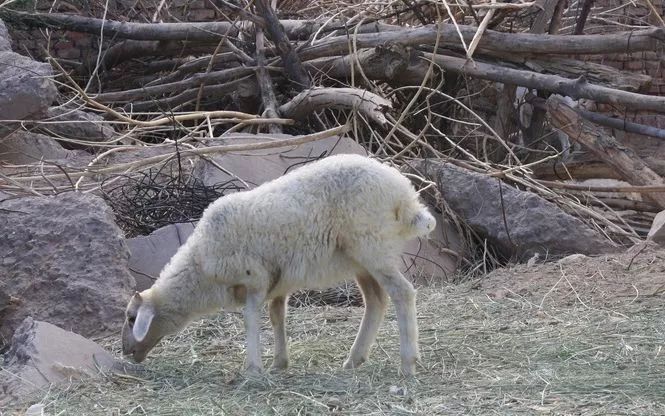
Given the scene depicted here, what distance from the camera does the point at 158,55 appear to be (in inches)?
459

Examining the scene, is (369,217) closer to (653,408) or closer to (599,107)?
(653,408)

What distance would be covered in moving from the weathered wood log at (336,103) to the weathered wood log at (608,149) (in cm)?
163

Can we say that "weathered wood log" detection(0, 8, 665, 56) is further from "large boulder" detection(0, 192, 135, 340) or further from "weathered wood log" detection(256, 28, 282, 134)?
"large boulder" detection(0, 192, 135, 340)

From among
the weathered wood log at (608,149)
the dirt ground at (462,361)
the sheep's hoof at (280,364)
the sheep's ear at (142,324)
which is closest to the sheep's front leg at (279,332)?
the sheep's hoof at (280,364)

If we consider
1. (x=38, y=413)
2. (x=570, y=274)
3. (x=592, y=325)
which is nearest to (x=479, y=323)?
(x=592, y=325)

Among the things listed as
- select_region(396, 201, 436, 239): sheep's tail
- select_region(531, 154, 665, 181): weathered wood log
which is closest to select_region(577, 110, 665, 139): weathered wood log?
select_region(531, 154, 665, 181): weathered wood log

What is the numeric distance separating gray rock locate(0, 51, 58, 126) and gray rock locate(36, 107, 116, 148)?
598 millimetres

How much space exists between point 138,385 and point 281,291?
0.90 metres

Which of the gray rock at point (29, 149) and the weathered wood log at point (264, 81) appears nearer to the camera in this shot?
the gray rock at point (29, 149)

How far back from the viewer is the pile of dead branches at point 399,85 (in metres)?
→ 9.30

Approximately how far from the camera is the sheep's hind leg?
561 centimetres

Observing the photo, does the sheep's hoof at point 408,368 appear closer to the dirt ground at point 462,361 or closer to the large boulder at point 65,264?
the dirt ground at point 462,361

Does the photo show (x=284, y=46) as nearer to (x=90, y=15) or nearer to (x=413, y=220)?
(x=90, y=15)

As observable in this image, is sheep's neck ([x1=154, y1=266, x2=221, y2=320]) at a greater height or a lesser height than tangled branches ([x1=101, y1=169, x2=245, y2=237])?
greater
